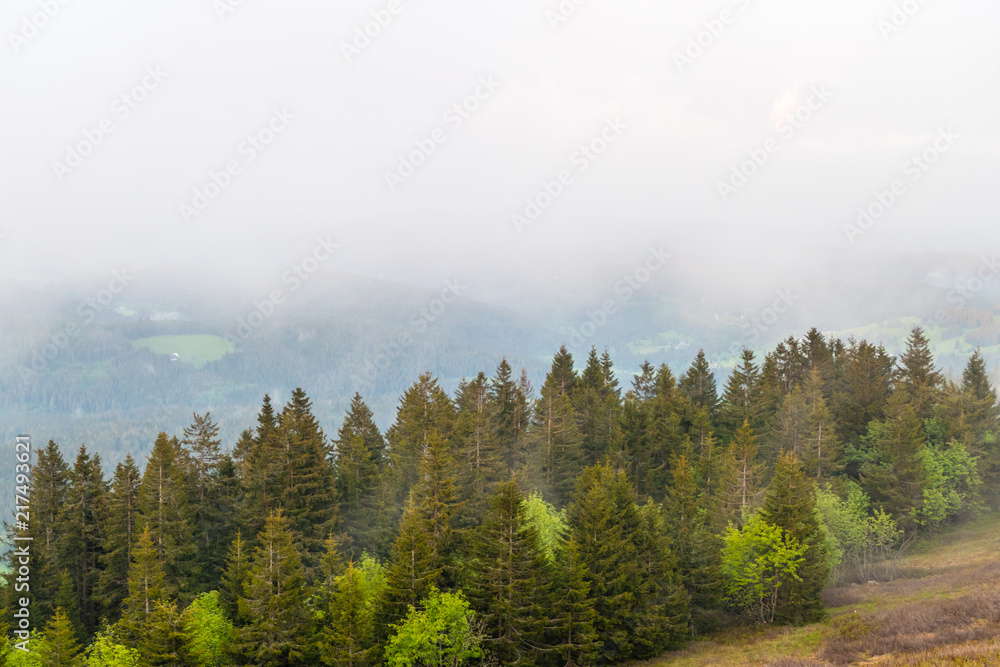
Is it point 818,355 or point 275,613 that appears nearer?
point 275,613

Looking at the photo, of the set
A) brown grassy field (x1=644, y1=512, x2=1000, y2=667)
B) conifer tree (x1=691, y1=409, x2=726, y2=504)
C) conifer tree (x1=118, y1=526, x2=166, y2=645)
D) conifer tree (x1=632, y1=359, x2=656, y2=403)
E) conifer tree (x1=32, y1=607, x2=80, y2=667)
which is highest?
conifer tree (x1=632, y1=359, x2=656, y2=403)

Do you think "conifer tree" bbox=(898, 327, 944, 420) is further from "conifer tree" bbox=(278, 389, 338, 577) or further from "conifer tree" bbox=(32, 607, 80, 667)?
"conifer tree" bbox=(32, 607, 80, 667)

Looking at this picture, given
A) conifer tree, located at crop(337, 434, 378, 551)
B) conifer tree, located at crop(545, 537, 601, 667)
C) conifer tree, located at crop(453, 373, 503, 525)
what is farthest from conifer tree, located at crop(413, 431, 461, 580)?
conifer tree, located at crop(337, 434, 378, 551)

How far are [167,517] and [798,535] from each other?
177ft

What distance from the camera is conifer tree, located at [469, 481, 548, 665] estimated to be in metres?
44.8

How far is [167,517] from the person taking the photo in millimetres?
58344

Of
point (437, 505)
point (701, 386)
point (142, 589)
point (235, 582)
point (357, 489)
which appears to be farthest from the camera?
point (701, 386)

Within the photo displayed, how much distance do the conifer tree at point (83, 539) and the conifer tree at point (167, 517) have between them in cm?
747

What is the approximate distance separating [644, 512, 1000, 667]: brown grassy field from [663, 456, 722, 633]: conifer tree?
3203mm

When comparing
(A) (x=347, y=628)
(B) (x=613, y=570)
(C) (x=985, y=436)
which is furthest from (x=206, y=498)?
(C) (x=985, y=436)

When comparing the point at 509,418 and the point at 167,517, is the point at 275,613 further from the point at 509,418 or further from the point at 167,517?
the point at 509,418

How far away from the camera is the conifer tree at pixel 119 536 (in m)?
59.2

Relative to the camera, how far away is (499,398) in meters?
85.6

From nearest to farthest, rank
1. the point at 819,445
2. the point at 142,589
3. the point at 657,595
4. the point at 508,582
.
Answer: the point at 508,582 → the point at 142,589 → the point at 657,595 → the point at 819,445
